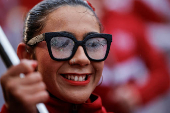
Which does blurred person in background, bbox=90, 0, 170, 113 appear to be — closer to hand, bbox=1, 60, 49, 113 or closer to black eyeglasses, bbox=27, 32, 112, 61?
black eyeglasses, bbox=27, 32, 112, 61

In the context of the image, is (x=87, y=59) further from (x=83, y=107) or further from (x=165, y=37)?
(x=165, y=37)

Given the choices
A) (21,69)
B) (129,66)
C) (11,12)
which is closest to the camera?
(21,69)

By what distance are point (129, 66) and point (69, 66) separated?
1.47 m

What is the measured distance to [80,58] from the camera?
40.3 inches

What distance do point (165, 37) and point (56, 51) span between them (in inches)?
104

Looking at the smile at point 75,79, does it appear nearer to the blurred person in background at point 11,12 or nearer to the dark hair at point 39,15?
the dark hair at point 39,15

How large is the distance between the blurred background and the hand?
1.15 m

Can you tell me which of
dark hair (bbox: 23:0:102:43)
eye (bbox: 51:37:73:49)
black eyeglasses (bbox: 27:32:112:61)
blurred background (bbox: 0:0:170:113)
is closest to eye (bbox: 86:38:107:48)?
black eyeglasses (bbox: 27:32:112:61)

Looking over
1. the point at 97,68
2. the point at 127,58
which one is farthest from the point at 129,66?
the point at 97,68

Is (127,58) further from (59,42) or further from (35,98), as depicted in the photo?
(35,98)

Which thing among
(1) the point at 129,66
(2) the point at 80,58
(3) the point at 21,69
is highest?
(3) the point at 21,69

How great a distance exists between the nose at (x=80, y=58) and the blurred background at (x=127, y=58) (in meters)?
0.92

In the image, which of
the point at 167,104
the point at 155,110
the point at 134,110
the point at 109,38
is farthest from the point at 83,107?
the point at 167,104

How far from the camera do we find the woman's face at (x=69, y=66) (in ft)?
3.45
